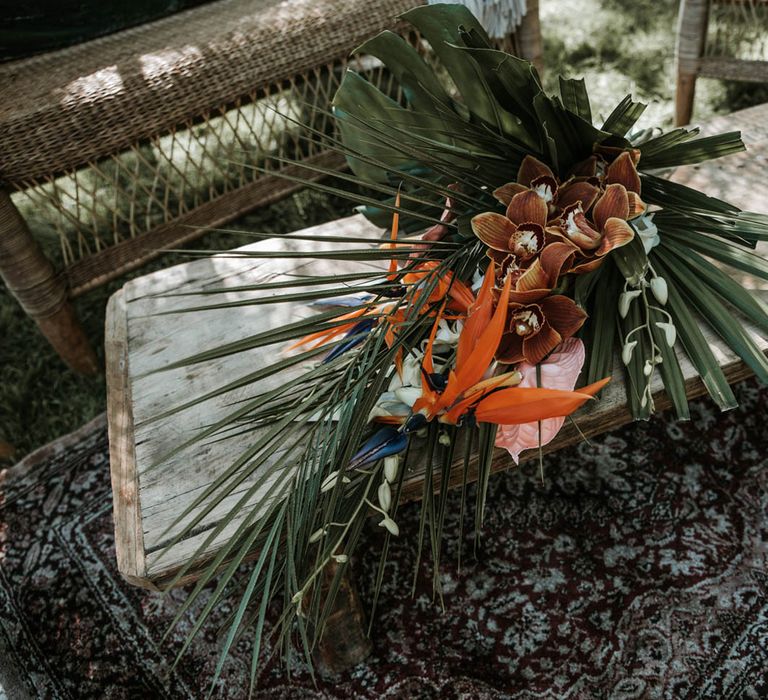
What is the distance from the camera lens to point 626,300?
0.84 metres

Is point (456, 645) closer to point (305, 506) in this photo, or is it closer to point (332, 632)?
point (332, 632)

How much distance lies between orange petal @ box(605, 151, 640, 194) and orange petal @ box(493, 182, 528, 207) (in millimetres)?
109

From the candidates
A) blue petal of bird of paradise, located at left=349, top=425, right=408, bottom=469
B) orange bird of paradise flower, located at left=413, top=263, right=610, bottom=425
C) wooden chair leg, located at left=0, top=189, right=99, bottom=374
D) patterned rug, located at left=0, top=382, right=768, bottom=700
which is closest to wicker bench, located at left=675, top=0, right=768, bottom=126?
patterned rug, located at left=0, top=382, right=768, bottom=700

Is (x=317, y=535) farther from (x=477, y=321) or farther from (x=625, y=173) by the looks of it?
(x=625, y=173)

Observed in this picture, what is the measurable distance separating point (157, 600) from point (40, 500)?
370 mm

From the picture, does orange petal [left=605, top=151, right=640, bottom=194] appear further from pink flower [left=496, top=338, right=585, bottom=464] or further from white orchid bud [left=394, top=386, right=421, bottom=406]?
white orchid bud [left=394, top=386, right=421, bottom=406]

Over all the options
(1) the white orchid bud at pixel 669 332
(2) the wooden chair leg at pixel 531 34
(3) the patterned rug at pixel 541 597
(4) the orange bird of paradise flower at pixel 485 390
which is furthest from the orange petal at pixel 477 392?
(2) the wooden chair leg at pixel 531 34

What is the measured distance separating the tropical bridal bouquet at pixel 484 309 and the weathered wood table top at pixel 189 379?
1.3 inches

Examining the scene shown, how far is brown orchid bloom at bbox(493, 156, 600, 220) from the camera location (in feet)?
2.72

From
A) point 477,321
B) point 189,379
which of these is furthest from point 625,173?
point 189,379

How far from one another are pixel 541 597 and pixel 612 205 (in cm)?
65

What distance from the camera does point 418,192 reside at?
104cm

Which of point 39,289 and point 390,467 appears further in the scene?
point 39,289

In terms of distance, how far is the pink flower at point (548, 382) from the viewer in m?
0.77
